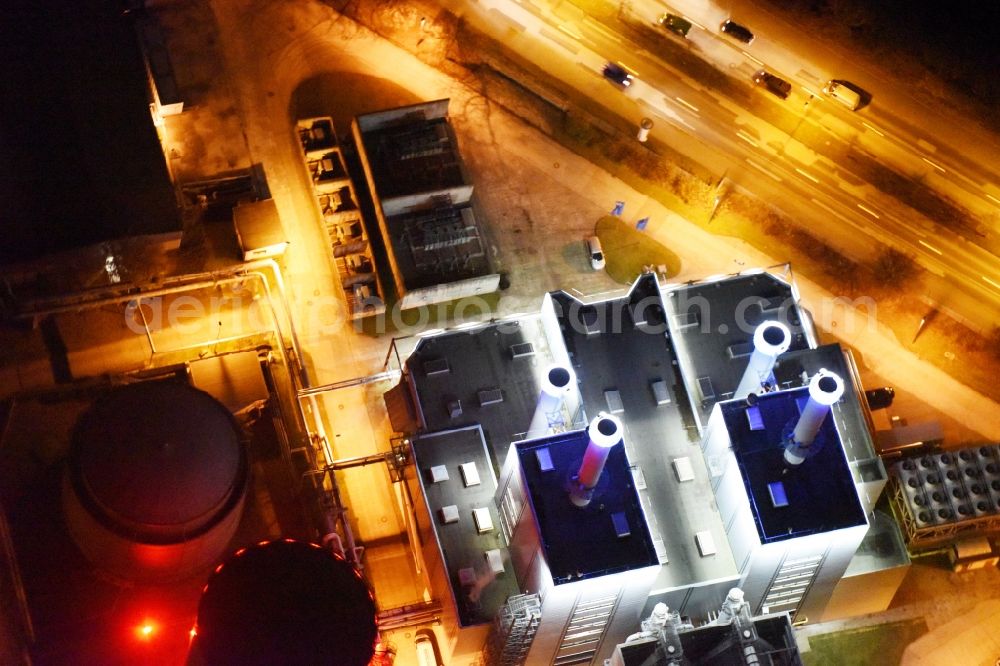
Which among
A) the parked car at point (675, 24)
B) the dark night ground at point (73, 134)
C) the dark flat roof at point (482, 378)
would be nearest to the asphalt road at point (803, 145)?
the parked car at point (675, 24)

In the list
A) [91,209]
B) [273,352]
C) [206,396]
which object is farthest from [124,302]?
[206,396]

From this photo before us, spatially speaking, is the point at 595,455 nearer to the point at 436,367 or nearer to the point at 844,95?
the point at 436,367

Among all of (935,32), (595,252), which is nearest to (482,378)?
(595,252)

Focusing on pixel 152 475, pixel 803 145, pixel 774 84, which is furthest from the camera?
pixel 774 84

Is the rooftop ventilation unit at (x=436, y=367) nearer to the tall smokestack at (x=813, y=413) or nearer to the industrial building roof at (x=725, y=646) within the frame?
the industrial building roof at (x=725, y=646)

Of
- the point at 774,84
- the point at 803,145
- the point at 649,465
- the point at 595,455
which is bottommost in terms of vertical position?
the point at 649,465

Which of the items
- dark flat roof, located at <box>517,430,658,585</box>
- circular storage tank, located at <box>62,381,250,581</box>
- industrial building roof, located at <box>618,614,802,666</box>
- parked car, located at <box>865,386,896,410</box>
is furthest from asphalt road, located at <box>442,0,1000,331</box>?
circular storage tank, located at <box>62,381,250,581</box>

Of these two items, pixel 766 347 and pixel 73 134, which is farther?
pixel 73 134
